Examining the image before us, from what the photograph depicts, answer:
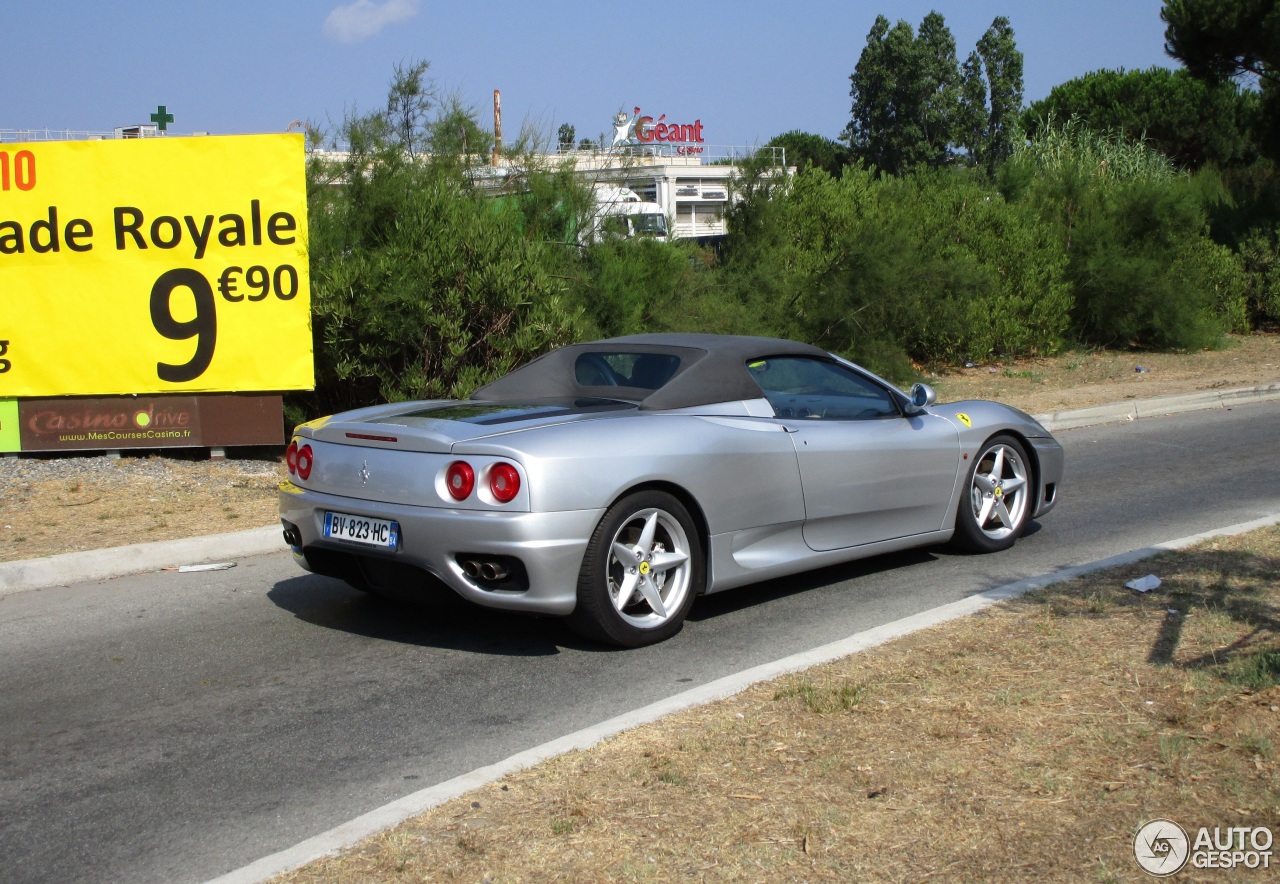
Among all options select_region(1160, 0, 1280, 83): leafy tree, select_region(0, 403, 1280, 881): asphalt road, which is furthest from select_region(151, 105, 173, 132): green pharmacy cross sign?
select_region(1160, 0, 1280, 83): leafy tree

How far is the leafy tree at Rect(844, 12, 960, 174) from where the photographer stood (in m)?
76.9

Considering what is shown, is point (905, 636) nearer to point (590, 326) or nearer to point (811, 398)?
point (811, 398)

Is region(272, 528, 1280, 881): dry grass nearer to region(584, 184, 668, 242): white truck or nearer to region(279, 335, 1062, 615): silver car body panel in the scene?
region(279, 335, 1062, 615): silver car body panel

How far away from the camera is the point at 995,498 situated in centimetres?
744

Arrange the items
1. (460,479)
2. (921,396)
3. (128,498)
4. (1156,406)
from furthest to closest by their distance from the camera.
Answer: (1156,406) → (128,498) → (921,396) → (460,479)

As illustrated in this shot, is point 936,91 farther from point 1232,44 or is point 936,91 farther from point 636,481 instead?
point 636,481

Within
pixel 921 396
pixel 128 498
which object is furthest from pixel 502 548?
pixel 128 498

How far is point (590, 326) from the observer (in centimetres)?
1257

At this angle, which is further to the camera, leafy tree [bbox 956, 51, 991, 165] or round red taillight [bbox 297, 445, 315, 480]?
leafy tree [bbox 956, 51, 991, 165]

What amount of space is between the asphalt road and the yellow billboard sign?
3.33 m

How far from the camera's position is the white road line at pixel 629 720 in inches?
137

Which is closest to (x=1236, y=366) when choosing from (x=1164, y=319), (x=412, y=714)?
(x=1164, y=319)

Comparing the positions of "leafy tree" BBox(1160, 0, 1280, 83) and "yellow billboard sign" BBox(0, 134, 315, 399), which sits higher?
"leafy tree" BBox(1160, 0, 1280, 83)

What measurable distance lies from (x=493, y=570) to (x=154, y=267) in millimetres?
6638
